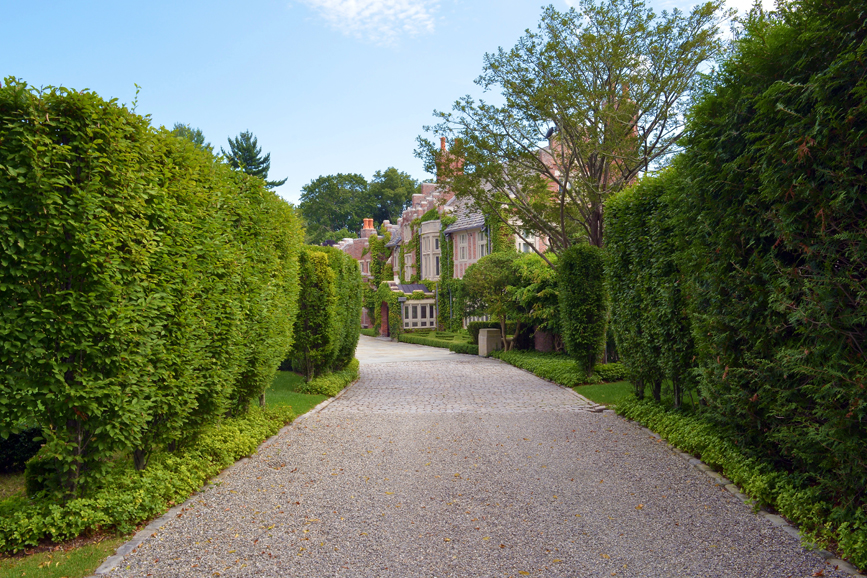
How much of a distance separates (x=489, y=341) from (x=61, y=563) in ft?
68.2

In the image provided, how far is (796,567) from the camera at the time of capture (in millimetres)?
3977

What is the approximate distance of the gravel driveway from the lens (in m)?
4.12

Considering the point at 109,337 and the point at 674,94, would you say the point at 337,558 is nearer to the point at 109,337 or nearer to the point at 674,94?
the point at 109,337

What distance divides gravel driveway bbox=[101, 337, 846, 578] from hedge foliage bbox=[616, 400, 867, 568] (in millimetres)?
201


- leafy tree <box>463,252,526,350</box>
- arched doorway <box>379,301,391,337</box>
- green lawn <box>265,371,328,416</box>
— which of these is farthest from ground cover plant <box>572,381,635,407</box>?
arched doorway <box>379,301,391,337</box>

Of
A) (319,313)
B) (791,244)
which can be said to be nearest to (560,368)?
(319,313)

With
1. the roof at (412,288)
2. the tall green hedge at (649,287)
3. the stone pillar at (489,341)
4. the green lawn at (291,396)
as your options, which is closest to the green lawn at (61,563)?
the green lawn at (291,396)

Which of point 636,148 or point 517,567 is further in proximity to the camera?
point 636,148

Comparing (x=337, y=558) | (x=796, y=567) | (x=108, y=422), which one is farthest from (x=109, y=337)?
(x=796, y=567)

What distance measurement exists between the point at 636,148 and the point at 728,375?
11.8 meters

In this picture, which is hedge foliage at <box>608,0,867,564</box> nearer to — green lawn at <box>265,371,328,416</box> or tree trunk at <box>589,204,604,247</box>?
green lawn at <box>265,371,328,416</box>

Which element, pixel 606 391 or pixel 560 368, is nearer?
pixel 606 391

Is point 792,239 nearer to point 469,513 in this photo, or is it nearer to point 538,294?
point 469,513

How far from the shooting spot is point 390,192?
73.0m
